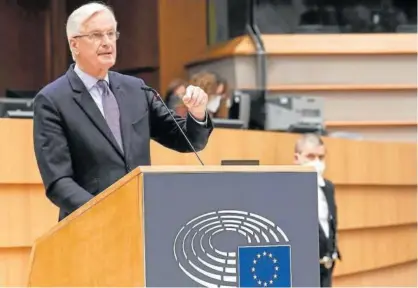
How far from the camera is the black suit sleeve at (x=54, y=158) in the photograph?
2.27 metres

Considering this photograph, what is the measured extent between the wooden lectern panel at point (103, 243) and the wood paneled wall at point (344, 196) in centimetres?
152

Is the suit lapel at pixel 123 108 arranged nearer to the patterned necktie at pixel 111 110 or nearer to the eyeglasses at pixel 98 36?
the patterned necktie at pixel 111 110

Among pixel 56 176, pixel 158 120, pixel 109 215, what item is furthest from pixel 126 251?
pixel 158 120

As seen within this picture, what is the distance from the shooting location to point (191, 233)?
6.62ft

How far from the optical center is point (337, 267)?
5.06 meters

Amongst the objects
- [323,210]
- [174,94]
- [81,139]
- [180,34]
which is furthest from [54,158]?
[180,34]

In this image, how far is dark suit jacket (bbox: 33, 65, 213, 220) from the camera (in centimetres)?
232

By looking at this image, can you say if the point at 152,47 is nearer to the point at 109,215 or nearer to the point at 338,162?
the point at 338,162

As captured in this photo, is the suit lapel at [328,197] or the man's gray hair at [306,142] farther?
the man's gray hair at [306,142]

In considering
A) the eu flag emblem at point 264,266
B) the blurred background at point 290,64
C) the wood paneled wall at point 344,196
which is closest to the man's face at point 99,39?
the eu flag emblem at point 264,266

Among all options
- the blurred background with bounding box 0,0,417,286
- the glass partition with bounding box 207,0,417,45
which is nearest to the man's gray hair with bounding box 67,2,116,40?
the blurred background with bounding box 0,0,417,286

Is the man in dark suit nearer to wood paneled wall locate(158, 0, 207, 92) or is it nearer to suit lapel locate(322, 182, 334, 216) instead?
suit lapel locate(322, 182, 334, 216)

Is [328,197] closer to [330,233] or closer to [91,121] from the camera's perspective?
[330,233]

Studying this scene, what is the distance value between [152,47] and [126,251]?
18.5 ft
